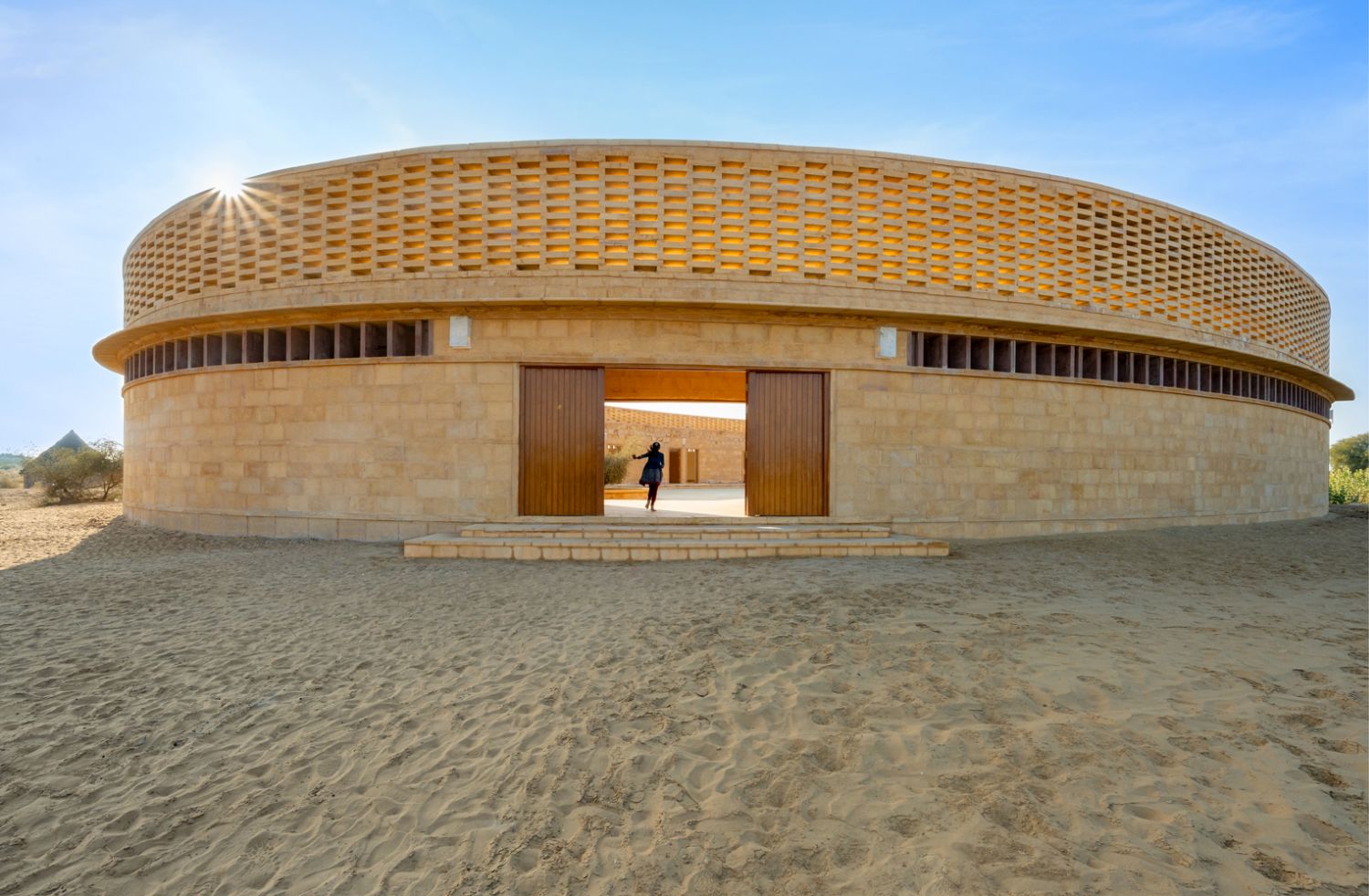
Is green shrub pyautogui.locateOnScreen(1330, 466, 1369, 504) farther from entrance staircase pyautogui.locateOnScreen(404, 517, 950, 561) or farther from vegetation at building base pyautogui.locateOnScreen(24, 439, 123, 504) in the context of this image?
vegetation at building base pyautogui.locateOnScreen(24, 439, 123, 504)

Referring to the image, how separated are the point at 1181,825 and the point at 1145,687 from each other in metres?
1.53

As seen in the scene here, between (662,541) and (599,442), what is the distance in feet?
8.30

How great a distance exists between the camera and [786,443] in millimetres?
10336

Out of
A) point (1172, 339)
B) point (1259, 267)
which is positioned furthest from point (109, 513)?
point (1259, 267)

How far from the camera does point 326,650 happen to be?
4.70 meters

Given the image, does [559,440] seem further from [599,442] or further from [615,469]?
[615,469]

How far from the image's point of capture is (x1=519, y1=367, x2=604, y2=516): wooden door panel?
32.9ft

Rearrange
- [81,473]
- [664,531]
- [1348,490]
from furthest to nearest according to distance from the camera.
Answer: [1348,490]
[81,473]
[664,531]

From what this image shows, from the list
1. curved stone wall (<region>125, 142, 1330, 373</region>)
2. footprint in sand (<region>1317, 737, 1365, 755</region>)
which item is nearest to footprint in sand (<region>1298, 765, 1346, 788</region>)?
footprint in sand (<region>1317, 737, 1365, 755</region>)

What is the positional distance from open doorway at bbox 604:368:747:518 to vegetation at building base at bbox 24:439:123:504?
16.2 metres

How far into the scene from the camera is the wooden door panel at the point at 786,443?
33.7 feet

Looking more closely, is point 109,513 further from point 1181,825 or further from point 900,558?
point 1181,825

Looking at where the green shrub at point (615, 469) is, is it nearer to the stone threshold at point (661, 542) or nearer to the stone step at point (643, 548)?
the stone threshold at point (661, 542)

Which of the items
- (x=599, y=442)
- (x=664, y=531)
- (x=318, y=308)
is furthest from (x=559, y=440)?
(x=318, y=308)
